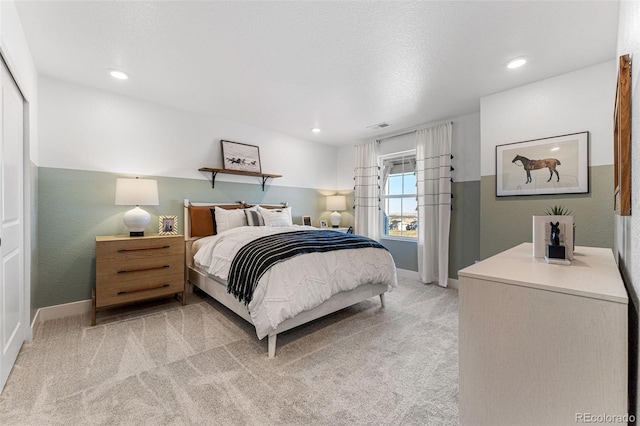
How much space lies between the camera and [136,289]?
2.76 metres

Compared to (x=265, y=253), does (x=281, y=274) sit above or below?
below

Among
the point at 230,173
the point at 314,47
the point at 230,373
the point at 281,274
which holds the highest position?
the point at 314,47

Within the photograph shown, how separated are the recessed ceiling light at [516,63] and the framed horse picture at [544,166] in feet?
2.73

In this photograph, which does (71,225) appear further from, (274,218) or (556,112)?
(556,112)

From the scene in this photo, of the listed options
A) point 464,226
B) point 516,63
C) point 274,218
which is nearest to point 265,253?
point 274,218

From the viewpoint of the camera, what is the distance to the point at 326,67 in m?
2.51

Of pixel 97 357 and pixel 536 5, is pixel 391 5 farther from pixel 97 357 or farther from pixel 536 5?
pixel 97 357

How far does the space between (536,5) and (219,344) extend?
333cm

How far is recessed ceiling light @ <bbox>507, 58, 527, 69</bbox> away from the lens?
240cm

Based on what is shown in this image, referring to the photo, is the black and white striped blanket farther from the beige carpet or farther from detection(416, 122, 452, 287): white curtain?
detection(416, 122, 452, 287): white curtain

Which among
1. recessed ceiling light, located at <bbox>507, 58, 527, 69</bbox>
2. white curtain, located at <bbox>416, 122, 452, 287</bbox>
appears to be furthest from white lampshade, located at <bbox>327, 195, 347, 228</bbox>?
recessed ceiling light, located at <bbox>507, 58, 527, 69</bbox>

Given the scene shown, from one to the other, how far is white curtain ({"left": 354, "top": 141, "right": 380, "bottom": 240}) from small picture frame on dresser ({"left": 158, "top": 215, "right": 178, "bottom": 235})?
9.85 ft

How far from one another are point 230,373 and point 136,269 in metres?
1.68

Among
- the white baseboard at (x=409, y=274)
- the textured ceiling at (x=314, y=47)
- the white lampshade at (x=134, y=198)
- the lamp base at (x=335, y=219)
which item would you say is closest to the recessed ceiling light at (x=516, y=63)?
the textured ceiling at (x=314, y=47)
